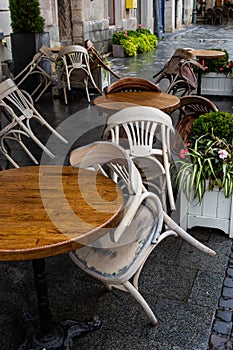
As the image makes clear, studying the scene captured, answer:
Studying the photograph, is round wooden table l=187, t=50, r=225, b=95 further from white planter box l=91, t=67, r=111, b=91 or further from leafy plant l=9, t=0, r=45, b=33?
leafy plant l=9, t=0, r=45, b=33

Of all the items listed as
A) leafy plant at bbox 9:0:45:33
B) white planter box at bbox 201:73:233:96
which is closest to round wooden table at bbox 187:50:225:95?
white planter box at bbox 201:73:233:96

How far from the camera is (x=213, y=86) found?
746cm

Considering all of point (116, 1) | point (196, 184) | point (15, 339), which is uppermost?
point (116, 1)

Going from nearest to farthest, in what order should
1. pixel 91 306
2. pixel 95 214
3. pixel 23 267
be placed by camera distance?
pixel 95 214 → pixel 91 306 → pixel 23 267

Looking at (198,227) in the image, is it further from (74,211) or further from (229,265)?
(74,211)

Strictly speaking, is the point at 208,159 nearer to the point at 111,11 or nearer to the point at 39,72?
the point at 39,72

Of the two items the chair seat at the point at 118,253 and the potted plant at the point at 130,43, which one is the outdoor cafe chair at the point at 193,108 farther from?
the potted plant at the point at 130,43

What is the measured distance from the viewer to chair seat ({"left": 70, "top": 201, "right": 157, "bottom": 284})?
211cm

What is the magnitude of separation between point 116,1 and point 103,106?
1137 cm

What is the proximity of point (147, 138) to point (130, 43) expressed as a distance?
10449 mm

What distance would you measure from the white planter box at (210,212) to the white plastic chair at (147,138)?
0.12 meters

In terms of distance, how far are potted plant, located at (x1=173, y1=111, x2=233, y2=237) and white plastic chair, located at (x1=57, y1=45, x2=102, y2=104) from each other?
13.0 feet

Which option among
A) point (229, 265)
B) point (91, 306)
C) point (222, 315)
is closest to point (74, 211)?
point (91, 306)

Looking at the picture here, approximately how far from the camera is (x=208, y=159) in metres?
3.12
